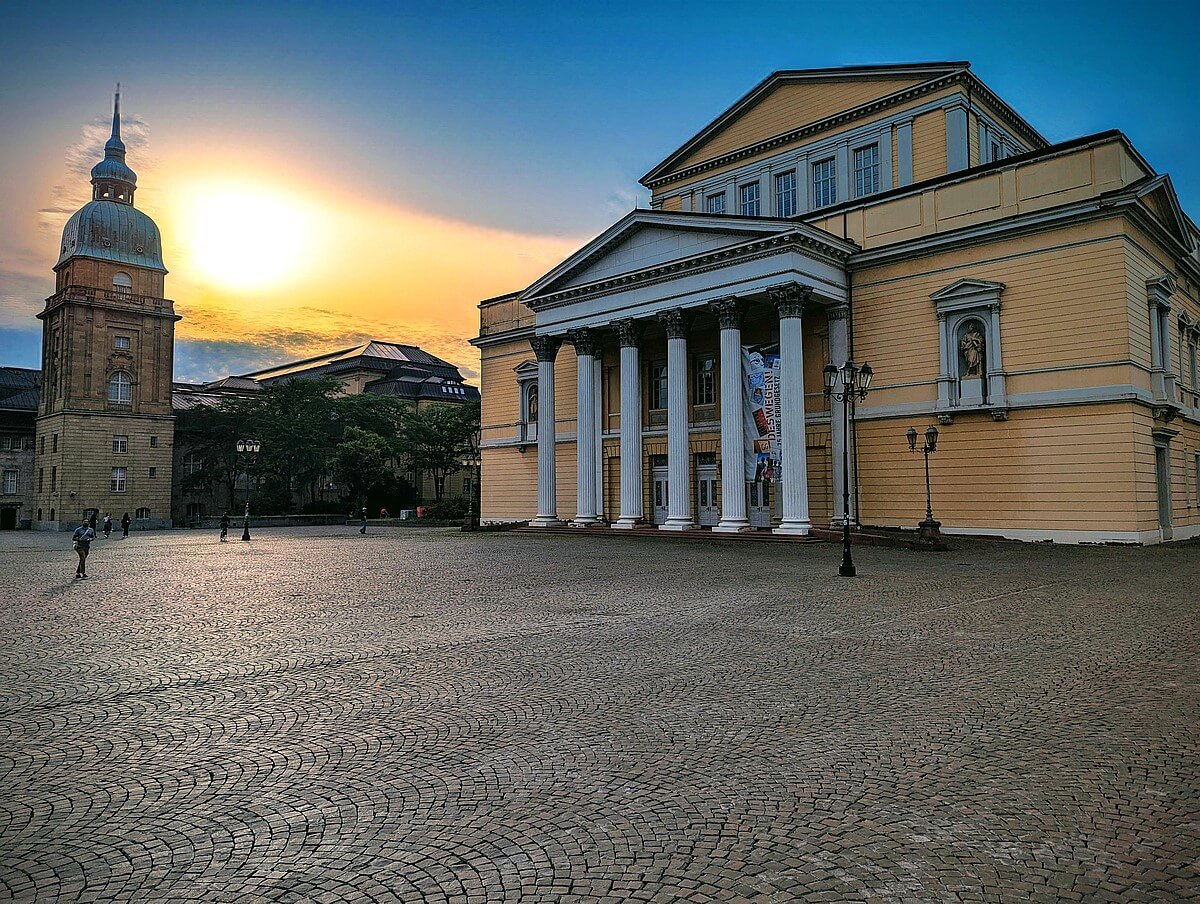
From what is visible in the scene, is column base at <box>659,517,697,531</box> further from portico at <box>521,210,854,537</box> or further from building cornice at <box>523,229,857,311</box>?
building cornice at <box>523,229,857,311</box>

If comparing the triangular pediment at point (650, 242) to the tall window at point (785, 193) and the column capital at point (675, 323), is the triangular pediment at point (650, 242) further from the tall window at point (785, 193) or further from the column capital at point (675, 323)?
the tall window at point (785, 193)

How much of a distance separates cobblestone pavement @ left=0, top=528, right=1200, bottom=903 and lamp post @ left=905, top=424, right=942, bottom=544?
42.7 feet

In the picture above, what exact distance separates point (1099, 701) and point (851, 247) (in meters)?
26.7

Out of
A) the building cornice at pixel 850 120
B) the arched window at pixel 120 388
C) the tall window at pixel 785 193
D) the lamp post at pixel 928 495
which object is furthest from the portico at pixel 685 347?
the arched window at pixel 120 388

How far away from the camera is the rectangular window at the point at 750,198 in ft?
131

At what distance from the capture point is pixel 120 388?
70.0 metres

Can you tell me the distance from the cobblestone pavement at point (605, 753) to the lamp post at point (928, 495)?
42.7 feet

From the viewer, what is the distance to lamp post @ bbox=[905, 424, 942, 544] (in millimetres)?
25625

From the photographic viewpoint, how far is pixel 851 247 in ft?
103

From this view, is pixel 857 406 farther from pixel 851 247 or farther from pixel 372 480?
pixel 372 480

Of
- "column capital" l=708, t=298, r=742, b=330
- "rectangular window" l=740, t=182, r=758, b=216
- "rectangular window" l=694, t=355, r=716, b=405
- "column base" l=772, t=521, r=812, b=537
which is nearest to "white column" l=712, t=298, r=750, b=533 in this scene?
"column capital" l=708, t=298, r=742, b=330

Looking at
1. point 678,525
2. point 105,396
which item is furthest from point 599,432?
point 105,396

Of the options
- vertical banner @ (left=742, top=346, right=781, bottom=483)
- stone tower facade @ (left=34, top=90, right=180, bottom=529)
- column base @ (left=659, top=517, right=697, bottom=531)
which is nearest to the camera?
vertical banner @ (left=742, top=346, right=781, bottom=483)

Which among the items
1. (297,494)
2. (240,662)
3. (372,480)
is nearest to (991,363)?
(240,662)
